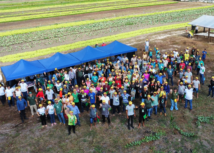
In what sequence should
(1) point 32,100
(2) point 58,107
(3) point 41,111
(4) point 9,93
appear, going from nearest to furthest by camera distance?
1. (3) point 41,111
2. (2) point 58,107
3. (1) point 32,100
4. (4) point 9,93

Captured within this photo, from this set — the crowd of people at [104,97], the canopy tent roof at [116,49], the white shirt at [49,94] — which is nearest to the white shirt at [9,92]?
the crowd of people at [104,97]

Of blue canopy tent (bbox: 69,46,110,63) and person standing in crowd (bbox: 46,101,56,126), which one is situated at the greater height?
blue canopy tent (bbox: 69,46,110,63)

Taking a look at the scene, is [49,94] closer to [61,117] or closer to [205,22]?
[61,117]

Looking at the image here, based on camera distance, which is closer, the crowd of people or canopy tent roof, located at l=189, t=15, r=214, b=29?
the crowd of people

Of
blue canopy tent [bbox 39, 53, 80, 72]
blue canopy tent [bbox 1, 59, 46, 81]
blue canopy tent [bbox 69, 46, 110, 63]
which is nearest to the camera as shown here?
blue canopy tent [bbox 1, 59, 46, 81]

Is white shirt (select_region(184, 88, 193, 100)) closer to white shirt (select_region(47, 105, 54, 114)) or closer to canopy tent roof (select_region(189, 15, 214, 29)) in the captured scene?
white shirt (select_region(47, 105, 54, 114))

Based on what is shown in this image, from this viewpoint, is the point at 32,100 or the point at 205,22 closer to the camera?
the point at 32,100

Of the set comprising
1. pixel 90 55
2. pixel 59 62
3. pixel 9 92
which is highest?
pixel 90 55

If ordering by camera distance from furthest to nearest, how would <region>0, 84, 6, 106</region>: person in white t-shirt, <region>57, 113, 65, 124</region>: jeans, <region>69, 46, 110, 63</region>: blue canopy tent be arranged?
<region>69, 46, 110, 63</region>: blue canopy tent → <region>0, 84, 6, 106</region>: person in white t-shirt → <region>57, 113, 65, 124</region>: jeans

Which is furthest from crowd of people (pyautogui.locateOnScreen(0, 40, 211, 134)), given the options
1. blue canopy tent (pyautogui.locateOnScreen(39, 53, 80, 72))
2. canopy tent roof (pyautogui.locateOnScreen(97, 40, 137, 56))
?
canopy tent roof (pyautogui.locateOnScreen(97, 40, 137, 56))

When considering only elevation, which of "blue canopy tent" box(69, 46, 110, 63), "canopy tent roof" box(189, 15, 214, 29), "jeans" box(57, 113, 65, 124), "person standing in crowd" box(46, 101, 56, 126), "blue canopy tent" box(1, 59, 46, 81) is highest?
"canopy tent roof" box(189, 15, 214, 29)

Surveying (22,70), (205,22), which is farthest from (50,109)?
(205,22)
